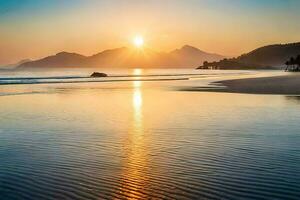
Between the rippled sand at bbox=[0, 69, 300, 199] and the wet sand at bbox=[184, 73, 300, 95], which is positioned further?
the wet sand at bbox=[184, 73, 300, 95]

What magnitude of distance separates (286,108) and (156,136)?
14755mm

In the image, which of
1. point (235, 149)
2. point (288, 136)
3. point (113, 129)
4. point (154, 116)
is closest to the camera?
point (235, 149)

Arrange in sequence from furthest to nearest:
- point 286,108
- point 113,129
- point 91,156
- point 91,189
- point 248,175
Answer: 1. point 286,108
2. point 113,129
3. point 91,156
4. point 248,175
5. point 91,189

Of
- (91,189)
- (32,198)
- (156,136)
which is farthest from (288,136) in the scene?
(32,198)

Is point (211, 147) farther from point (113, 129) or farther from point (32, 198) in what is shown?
point (32, 198)

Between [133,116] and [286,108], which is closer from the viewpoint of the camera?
[133,116]

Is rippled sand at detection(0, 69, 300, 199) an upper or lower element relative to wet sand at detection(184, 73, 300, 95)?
upper

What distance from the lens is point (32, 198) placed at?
9.42 metres

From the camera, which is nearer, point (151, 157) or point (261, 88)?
point (151, 157)

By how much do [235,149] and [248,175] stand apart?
3701mm

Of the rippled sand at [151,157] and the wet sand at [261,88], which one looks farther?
the wet sand at [261,88]

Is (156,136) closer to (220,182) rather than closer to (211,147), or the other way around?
(211,147)

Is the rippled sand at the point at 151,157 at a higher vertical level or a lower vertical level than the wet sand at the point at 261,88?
higher

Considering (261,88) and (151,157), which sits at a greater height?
(151,157)
